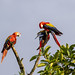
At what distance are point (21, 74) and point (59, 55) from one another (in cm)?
115

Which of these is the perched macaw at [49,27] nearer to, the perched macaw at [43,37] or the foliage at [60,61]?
the perched macaw at [43,37]

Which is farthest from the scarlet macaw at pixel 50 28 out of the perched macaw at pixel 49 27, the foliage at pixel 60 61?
the foliage at pixel 60 61

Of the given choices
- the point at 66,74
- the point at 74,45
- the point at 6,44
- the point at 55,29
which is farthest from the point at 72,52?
the point at 6,44

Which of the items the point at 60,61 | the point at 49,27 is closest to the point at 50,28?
the point at 49,27

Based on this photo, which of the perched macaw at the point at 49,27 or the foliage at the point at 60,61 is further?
the perched macaw at the point at 49,27

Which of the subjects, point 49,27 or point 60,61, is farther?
point 49,27

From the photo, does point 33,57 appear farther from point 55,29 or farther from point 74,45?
point 55,29

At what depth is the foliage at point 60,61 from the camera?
14.1 feet

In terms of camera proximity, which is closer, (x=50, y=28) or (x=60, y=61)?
(x=60, y=61)

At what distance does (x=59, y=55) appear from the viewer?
4.58m

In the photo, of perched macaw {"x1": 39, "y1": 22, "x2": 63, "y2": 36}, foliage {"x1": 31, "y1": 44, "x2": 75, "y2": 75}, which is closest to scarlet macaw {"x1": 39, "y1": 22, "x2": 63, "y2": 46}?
perched macaw {"x1": 39, "y1": 22, "x2": 63, "y2": 36}

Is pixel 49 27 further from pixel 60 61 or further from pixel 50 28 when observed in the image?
pixel 60 61

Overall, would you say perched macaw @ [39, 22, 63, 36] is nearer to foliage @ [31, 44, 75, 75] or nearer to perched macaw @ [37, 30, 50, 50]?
perched macaw @ [37, 30, 50, 50]

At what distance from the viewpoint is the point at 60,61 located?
179 inches
